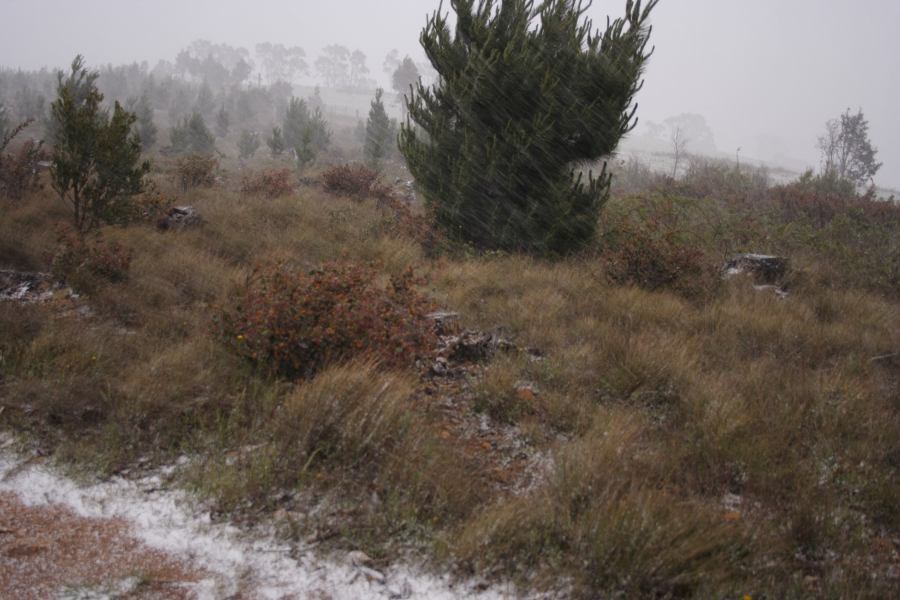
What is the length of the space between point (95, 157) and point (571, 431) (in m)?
7.24

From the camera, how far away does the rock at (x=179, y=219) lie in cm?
882

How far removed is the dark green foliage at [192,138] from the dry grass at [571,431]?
27.5 meters

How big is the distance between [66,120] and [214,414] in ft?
18.6

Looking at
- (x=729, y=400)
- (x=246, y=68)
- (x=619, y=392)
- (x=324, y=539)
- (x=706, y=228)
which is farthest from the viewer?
(x=246, y=68)

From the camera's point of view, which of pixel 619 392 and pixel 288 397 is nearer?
pixel 288 397

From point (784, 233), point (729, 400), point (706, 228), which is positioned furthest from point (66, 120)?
point (784, 233)

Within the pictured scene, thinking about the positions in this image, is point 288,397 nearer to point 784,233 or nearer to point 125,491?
point 125,491

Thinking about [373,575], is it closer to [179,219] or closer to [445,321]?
[445,321]

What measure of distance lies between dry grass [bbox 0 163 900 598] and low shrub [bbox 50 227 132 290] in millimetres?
273

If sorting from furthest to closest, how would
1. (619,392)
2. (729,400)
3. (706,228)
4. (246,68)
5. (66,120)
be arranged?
(246,68) < (706,228) < (66,120) < (619,392) < (729,400)

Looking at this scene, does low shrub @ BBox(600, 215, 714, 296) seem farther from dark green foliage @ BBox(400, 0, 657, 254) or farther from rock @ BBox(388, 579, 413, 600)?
rock @ BBox(388, 579, 413, 600)

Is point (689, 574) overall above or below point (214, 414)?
above

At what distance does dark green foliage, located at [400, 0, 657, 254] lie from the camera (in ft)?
27.6

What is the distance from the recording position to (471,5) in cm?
918
